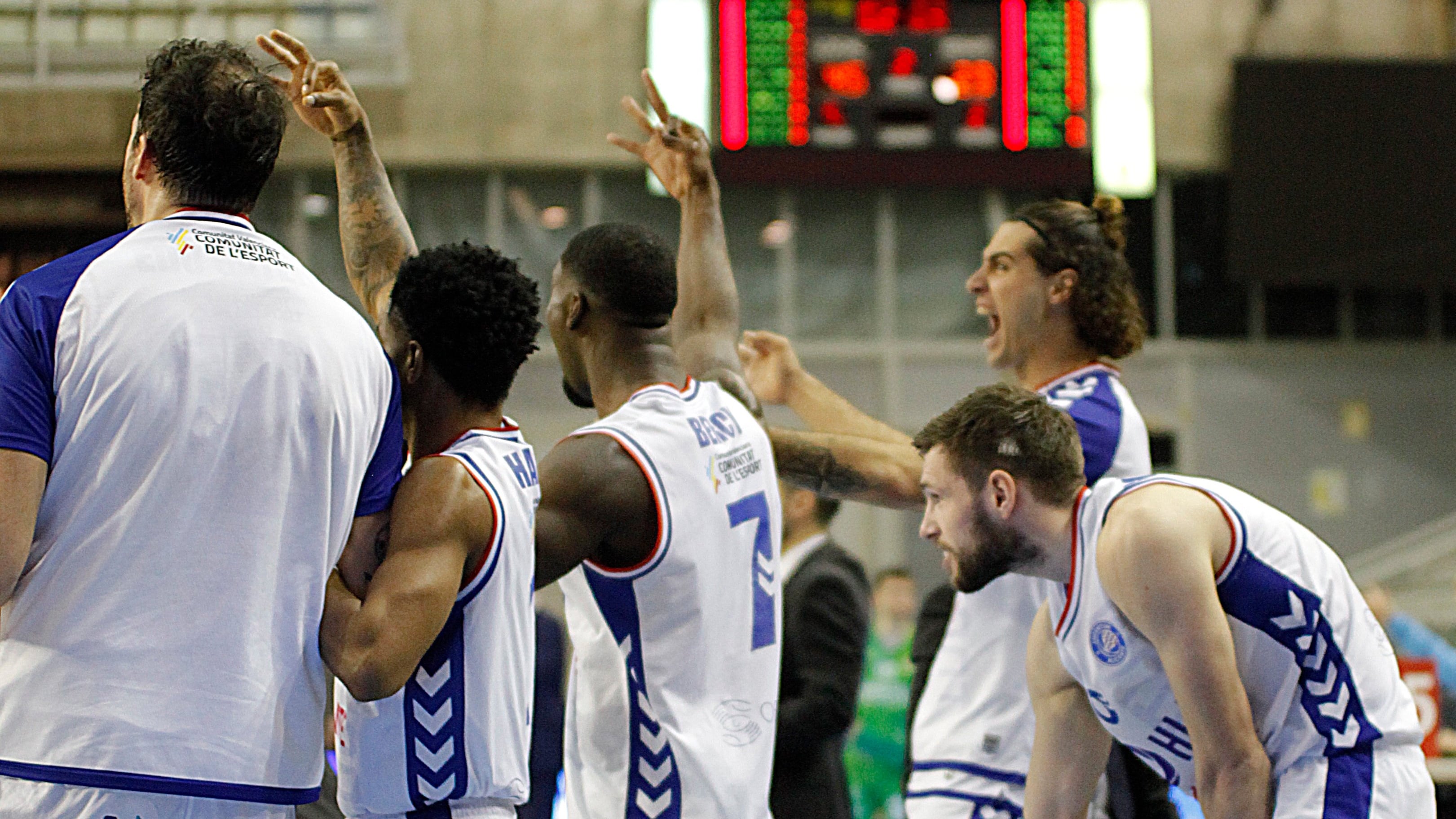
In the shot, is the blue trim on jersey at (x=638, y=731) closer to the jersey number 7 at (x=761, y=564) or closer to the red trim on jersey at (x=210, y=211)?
the jersey number 7 at (x=761, y=564)

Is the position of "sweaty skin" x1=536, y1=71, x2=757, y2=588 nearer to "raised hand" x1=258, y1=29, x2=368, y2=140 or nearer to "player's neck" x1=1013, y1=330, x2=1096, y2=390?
"raised hand" x1=258, y1=29, x2=368, y2=140

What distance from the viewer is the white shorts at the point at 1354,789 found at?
2908 mm

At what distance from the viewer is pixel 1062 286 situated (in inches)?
166

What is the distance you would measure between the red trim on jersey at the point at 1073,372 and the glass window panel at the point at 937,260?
30.4 feet

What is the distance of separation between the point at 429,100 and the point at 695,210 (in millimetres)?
9476

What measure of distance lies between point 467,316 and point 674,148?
164 centimetres

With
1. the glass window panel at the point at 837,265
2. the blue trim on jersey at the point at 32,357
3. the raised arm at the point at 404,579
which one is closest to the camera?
the blue trim on jersey at the point at 32,357

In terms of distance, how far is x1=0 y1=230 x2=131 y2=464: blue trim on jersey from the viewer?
80.3 inches

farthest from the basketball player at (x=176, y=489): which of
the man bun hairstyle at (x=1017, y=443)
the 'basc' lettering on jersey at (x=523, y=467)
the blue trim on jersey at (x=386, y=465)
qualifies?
the man bun hairstyle at (x=1017, y=443)

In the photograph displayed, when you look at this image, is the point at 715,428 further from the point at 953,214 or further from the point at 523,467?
the point at 953,214

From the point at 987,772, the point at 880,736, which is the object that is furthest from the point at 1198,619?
Result: the point at 880,736

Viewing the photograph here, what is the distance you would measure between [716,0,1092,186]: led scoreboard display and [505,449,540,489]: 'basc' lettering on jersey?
28.2 ft

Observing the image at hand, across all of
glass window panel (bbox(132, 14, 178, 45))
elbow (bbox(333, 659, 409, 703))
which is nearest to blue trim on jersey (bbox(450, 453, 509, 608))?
elbow (bbox(333, 659, 409, 703))

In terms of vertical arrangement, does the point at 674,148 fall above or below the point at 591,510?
above
